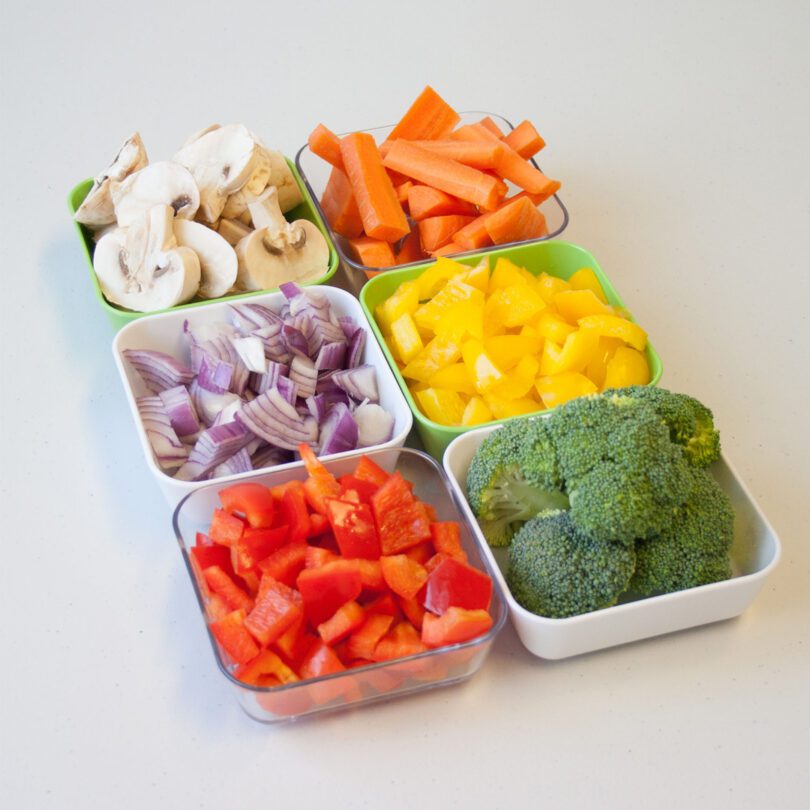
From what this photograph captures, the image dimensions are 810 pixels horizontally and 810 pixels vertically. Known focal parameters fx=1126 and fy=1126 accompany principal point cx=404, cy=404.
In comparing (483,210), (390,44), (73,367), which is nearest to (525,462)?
(483,210)

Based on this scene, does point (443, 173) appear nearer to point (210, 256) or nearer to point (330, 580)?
point (210, 256)

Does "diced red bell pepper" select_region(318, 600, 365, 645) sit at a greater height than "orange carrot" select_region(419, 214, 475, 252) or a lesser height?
lesser

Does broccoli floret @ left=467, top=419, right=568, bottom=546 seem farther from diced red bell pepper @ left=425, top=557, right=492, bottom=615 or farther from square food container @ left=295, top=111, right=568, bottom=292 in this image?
square food container @ left=295, top=111, right=568, bottom=292

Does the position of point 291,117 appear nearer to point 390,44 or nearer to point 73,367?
point 390,44

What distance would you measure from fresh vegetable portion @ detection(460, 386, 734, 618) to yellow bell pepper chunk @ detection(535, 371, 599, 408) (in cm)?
17

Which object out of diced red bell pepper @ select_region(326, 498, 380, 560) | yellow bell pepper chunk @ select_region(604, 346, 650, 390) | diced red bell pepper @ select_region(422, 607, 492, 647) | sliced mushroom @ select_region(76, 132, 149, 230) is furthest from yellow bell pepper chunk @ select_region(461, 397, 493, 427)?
sliced mushroom @ select_region(76, 132, 149, 230)

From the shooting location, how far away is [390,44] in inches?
138

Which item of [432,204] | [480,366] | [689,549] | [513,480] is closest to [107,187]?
[432,204]

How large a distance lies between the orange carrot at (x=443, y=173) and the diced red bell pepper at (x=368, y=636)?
3.61ft

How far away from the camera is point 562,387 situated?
2.16 metres

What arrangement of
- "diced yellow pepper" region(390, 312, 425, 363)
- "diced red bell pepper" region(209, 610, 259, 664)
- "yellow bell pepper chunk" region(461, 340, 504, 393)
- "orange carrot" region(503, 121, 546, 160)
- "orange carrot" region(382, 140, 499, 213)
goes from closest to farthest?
"diced red bell pepper" region(209, 610, 259, 664) < "yellow bell pepper chunk" region(461, 340, 504, 393) < "diced yellow pepper" region(390, 312, 425, 363) < "orange carrot" region(382, 140, 499, 213) < "orange carrot" region(503, 121, 546, 160)

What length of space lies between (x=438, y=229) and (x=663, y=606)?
1062 mm

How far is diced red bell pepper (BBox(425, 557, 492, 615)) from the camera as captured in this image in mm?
1766

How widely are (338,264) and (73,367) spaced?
637mm
